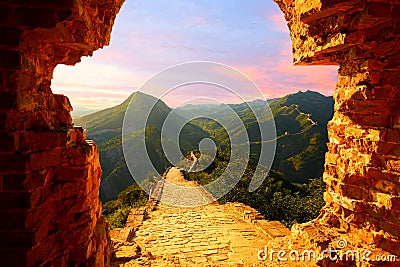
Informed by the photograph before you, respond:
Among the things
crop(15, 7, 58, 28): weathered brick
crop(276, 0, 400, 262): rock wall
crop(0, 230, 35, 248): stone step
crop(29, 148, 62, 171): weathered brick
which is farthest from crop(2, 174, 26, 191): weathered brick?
crop(276, 0, 400, 262): rock wall

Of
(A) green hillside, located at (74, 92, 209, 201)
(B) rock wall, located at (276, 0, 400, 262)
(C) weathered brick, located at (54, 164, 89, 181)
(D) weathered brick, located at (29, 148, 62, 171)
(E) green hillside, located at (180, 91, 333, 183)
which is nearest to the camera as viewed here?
(D) weathered brick, located at (29, 148, 62, 171)

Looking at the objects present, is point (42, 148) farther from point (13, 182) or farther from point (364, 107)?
point (364, 107)

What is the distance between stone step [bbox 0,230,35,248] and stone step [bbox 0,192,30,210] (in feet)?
0.64

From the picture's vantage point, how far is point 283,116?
31062mm

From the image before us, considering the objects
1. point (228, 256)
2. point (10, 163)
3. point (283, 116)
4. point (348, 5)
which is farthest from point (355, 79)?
point (283, 116)

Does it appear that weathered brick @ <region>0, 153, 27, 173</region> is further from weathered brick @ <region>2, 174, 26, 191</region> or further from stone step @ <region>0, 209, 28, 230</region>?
stone step @ <region>0, 209, 28, 230</region>

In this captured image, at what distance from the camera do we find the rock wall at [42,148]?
7.29ft

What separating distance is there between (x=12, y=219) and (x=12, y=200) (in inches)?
5.8

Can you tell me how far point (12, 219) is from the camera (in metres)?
2.22

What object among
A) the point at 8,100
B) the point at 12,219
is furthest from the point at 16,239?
the point at 8,100

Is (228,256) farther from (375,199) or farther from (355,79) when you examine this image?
(355,79)

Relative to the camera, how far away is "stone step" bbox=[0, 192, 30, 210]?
2.21 meters

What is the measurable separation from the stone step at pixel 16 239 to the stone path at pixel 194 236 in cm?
218

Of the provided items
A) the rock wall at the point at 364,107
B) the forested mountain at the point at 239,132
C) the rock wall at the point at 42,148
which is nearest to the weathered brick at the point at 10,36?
the rock wall at the point at 42,148
